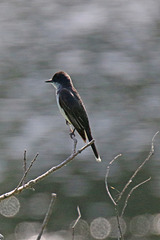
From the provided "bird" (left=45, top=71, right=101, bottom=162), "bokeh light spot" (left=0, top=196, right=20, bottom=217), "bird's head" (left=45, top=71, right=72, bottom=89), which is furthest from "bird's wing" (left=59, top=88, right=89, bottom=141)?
"bokeh light spot" (left=0, top=196, right=20, bottom=217)

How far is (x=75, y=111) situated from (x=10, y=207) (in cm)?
450

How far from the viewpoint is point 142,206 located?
838 cm

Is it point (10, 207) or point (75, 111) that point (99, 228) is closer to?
point (10, 207)

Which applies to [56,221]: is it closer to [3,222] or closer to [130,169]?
[3,222]

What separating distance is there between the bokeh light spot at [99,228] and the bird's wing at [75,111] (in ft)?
12.0

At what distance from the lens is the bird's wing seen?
4.32m

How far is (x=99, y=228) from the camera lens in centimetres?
833

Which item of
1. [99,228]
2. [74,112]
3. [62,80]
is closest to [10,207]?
[99,228]

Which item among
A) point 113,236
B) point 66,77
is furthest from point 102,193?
point 66,77

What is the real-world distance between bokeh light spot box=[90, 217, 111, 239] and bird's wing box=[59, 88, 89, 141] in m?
3.66

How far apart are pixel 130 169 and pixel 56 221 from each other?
122 cm

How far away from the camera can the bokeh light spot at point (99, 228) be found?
798 cm

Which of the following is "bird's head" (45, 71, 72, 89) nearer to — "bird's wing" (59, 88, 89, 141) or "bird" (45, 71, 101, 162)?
"bird" (45, 71, 101, 162)

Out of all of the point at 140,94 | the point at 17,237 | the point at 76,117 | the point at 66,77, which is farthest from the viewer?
the point at 140,94
